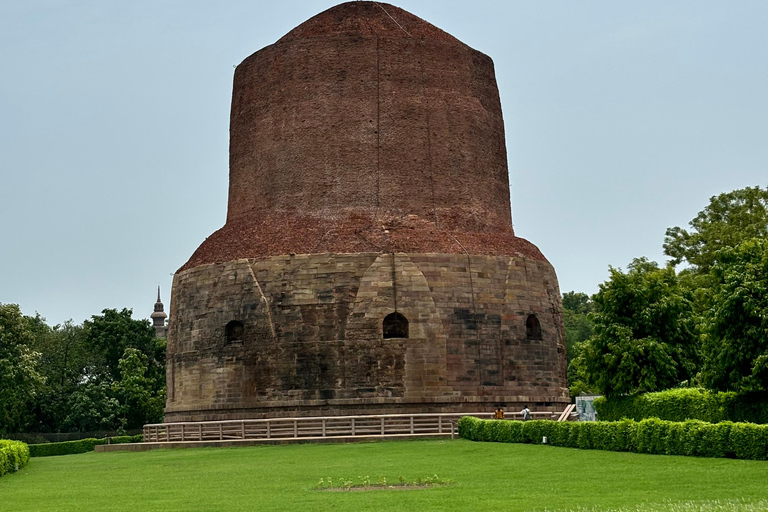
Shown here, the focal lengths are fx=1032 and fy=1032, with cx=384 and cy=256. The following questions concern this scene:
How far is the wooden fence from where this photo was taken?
86.2ft

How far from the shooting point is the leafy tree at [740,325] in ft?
71.9

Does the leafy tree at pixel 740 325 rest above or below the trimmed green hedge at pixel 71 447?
above

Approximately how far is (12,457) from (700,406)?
48.2 feet

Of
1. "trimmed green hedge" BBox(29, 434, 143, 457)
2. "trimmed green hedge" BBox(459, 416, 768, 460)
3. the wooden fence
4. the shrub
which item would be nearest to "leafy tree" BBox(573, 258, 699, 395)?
the wooden fence

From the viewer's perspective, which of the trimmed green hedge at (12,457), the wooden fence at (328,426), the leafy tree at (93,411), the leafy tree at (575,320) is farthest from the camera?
the leafy tree at (575,320)

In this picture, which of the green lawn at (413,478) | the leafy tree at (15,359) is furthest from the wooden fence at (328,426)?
the leafy tree at (15,359)

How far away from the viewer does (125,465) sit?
20938 millimetres

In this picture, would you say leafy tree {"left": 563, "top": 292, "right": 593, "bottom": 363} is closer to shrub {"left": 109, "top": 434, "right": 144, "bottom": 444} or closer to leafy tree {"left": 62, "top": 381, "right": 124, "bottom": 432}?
leafy tree {"left": 62, "top": 381, "right": 124, "bottom": 432}

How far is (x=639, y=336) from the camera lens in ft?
98.7

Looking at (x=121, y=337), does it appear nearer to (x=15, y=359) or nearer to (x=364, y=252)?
(x=15, y=359)

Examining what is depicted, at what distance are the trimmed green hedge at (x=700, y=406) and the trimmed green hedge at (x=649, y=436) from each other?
13.8ft

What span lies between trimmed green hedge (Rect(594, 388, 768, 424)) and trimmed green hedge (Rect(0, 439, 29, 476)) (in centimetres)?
1449

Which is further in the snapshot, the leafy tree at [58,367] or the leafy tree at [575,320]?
the leafy tree at [575,320]

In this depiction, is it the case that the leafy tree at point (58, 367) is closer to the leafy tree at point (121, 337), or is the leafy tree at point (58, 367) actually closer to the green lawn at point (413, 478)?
the leafy tree at point (121, 337)
